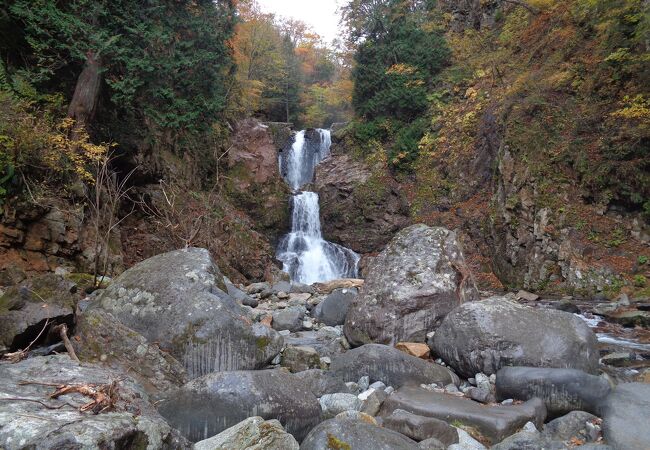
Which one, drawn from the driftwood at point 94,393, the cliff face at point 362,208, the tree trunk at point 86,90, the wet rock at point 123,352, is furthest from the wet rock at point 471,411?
the cliff face at point 362,208

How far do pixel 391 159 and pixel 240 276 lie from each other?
32.2ft

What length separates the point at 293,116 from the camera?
31.6 m

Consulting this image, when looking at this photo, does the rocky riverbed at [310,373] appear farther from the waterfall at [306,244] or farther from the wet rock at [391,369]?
the waterfall at [306,244]

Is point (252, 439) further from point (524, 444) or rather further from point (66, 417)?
point (524, 444)

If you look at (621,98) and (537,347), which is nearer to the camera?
(537,347)

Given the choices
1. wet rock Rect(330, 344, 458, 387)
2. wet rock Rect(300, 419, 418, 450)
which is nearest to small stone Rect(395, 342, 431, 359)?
wet rock Rect(330, 344, 458, 387)

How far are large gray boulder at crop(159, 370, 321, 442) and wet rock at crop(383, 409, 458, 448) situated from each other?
0.76m

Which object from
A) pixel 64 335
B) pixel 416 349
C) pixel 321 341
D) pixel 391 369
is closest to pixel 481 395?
pixel 391 369

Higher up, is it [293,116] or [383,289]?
[293,116]

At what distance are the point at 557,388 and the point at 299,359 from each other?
Answer: 296cm

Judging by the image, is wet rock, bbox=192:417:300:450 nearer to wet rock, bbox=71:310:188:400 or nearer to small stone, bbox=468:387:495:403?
wet rock, bbox=71:310:188:400

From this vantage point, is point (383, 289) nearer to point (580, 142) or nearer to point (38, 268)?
point (38, 268)

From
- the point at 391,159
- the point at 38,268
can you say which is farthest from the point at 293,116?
the point at 38,268

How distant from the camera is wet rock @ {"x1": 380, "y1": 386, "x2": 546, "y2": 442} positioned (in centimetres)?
396
